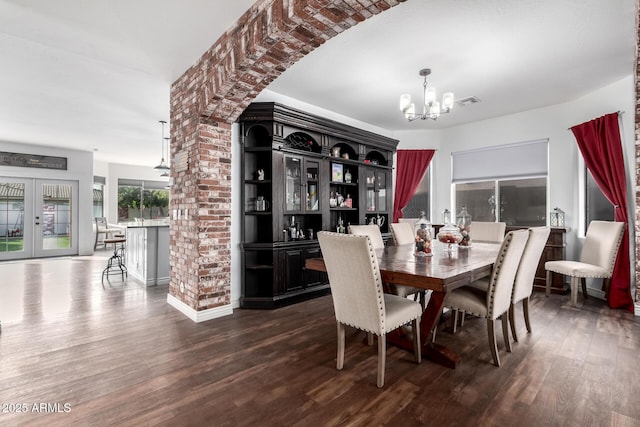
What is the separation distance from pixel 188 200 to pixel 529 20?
365cm

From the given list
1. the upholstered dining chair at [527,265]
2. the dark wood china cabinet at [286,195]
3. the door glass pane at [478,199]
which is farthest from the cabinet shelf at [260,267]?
the door glass pane at [478,199]

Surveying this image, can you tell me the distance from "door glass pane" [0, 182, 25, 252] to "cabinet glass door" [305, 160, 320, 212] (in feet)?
24.4

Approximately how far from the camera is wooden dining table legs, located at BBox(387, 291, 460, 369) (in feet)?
7.53

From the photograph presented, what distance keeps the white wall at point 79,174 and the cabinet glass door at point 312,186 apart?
6937 millimetres

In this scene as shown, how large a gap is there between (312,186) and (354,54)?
180cm

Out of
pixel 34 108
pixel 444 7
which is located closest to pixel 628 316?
pixel 444 7

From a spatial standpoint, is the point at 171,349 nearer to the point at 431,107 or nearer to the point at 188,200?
the point at 188,200

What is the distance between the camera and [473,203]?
5.65 meters

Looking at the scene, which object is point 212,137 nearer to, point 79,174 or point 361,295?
point 361,295

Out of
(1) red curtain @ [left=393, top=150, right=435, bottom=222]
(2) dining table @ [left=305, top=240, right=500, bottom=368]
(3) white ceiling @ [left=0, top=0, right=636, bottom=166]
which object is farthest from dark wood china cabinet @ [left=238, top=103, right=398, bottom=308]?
(1) red curtain @ [left=393, top=150, right=435, bottom=222]

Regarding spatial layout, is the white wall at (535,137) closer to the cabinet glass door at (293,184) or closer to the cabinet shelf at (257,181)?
the cabinet shelf at (257,181)

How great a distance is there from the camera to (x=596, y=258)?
3891 millimetres

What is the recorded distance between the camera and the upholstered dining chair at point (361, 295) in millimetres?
2012

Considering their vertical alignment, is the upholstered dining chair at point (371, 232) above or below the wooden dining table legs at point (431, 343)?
above
